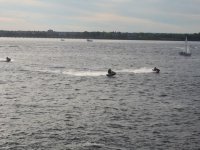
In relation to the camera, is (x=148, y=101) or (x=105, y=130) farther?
→ (x=148, y=101)

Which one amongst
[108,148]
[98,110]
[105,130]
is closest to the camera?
[108,148]

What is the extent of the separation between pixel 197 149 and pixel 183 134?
5022 millimetres

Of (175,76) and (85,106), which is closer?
(85,106)

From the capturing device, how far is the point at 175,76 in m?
108

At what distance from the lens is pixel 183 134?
45.2 metres

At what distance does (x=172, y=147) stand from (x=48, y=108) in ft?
71.6

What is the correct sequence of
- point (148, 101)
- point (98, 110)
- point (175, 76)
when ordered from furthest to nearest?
point (175, 76)
point (148, 101)
point (98, 110)

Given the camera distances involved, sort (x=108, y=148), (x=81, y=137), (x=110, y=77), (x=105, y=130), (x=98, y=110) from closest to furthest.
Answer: (x=108, y=148) < (x=81, y=137) < (x=105, y=130) < (x=98, y=110) < (x=110, y=77)

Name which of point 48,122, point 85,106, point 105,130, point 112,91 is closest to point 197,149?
point 105,130

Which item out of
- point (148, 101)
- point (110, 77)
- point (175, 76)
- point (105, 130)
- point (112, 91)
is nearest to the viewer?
point (105, 130)

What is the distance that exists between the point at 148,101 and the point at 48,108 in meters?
15.3

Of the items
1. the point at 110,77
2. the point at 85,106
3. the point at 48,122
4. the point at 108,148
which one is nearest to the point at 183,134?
the point at 108,148

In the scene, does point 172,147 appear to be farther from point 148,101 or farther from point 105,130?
point 148,101

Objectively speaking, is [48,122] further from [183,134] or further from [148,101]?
[148,101]
